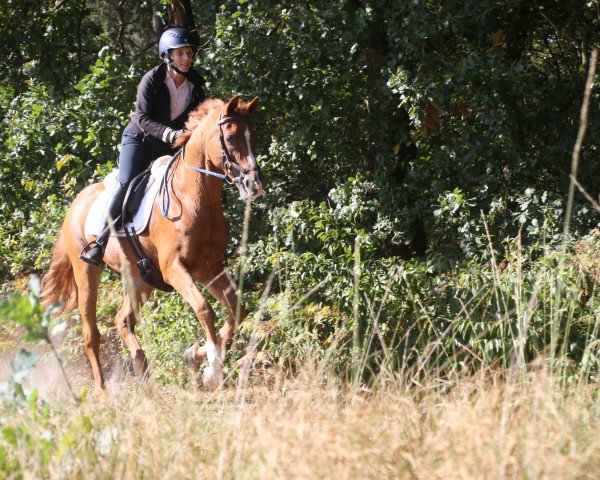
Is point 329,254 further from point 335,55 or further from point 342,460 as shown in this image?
point 342,460

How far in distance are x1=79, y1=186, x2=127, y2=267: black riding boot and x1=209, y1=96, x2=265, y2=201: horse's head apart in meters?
1.08

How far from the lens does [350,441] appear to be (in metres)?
3.31

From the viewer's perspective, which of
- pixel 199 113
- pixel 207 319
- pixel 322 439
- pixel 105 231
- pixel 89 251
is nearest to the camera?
pixel 322 439

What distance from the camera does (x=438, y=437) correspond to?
11.0ft

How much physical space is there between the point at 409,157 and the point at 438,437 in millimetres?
6564

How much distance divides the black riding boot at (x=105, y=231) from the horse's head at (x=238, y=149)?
1.08 meters

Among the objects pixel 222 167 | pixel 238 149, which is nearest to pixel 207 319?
pixel 222 167


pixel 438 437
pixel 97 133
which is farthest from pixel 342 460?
pixel 97 133

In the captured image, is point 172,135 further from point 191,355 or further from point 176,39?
point 191,355

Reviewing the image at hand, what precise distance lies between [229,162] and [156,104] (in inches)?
52.1

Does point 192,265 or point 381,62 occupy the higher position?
point 381,62

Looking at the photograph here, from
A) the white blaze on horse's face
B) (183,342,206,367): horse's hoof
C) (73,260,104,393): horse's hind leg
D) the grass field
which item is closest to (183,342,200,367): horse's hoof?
(183,342,206,367): horse's hoof

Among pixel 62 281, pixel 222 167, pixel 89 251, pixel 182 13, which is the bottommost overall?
pixel 62 281

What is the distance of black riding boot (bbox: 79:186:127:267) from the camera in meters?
7.77
